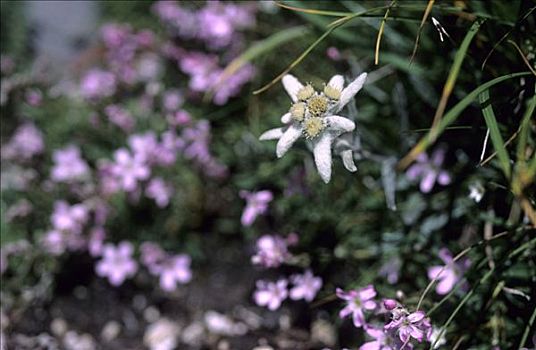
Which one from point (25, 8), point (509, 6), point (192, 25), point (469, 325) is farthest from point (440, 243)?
Result: point (25, 8)

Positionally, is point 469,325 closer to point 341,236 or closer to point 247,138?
point 341,236

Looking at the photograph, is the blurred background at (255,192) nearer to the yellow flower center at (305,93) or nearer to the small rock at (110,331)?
the small rock at (110,331)

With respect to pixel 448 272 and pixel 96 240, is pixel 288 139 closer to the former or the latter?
pixel 448 272

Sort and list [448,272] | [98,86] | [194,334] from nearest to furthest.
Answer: [448,272] < [194,334] < [98,86]

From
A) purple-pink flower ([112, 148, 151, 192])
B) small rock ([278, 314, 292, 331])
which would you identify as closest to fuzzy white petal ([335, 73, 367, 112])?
small rock ([278, 314, 292, 331])

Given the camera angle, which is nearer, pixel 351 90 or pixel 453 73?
pixel 453 73

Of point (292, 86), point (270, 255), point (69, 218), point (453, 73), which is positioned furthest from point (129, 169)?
point (453, 73)
